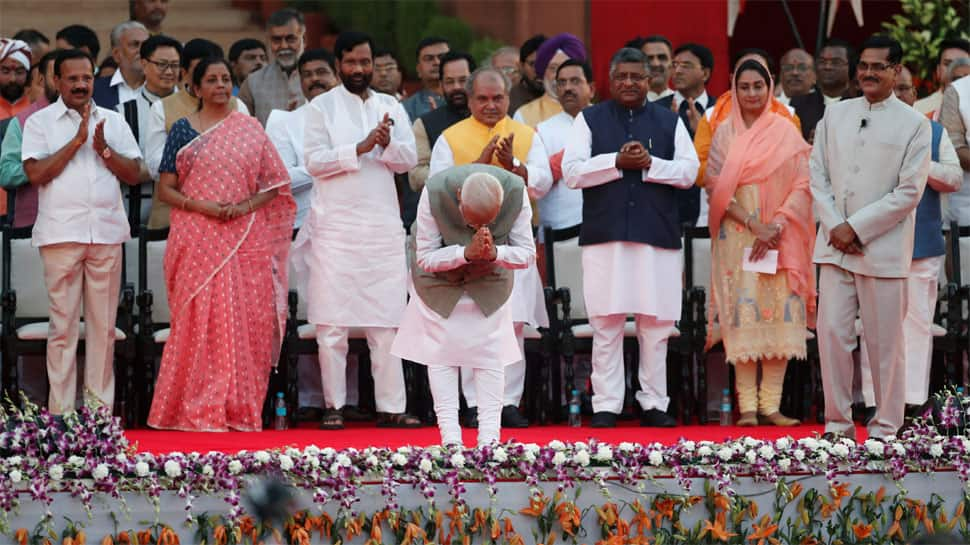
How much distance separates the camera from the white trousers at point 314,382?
8.93 meters

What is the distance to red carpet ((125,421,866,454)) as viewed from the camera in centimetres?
755

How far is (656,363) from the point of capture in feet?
27.4

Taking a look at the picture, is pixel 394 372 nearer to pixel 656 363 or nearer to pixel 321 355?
pixel 321 355

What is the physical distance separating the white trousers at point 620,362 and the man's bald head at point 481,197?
74.5 inches

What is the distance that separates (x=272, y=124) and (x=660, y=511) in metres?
3.79

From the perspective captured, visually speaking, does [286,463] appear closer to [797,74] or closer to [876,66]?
[876,66]

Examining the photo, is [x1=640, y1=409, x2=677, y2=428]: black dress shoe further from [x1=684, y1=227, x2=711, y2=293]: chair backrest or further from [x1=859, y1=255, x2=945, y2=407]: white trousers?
[x1=859, y1=255, x2=945, y2=407]: white trousers

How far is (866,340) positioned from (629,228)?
1.44 metres

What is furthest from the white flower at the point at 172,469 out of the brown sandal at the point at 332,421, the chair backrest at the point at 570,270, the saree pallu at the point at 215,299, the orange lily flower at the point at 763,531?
the chair backrest at the point at 570,270

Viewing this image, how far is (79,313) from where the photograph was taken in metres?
8.23

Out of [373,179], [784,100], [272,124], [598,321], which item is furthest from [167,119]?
[784,100]

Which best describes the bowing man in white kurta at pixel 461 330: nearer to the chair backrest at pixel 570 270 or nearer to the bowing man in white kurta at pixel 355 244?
the bowing man in white kurta at pixel 355 244

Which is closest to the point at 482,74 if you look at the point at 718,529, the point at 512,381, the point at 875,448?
the point at 512,381

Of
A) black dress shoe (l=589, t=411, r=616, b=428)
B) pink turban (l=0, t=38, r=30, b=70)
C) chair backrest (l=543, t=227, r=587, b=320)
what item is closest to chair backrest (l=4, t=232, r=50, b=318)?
pink turban (l=0, t=38, r=30, b=70)
